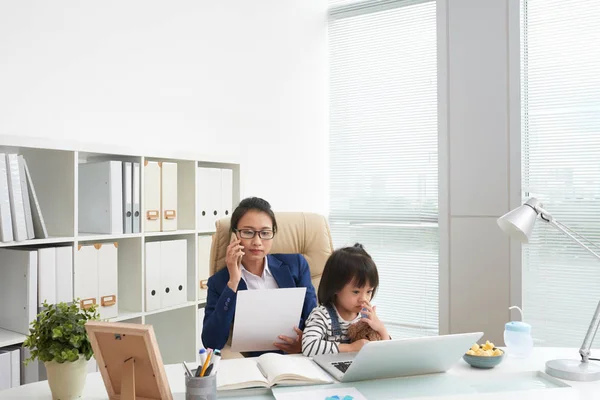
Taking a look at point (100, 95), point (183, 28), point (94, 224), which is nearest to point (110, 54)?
point (100, 95)

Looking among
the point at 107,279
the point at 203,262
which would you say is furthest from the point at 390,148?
the point at 107,279

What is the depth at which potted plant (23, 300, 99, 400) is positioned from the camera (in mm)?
1246

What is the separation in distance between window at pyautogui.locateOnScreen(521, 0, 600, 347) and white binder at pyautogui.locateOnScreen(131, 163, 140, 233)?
7.04ft

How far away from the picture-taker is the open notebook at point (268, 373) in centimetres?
135

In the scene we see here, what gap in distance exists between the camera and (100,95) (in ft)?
8.82

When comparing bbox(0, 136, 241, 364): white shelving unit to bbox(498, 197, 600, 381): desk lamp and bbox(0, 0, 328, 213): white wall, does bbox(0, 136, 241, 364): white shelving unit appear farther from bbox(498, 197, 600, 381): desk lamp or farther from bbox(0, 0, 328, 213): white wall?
bbox(498, 197, 600, 381): desk lamp

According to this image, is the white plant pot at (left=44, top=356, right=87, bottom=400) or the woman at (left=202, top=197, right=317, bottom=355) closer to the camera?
the white plant pot at (left=44, top=356, right=87, bottom=400)

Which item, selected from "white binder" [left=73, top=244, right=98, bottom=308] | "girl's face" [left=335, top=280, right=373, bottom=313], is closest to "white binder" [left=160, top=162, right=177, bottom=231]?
"white binder" [left=73, top=244, right=98, bottom=308]

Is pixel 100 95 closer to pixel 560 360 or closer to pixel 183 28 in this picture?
pixel 183 28

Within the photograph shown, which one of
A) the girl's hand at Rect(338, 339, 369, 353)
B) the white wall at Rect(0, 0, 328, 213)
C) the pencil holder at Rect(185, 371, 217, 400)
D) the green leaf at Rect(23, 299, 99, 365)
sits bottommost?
the girl's hand at Rect(338, 339, 369, 353)

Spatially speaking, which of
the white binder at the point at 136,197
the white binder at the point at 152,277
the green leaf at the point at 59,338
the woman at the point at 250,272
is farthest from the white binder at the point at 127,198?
the green leaf at the point at 59,338

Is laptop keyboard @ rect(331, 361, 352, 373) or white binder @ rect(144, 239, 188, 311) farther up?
→ white binder @ rect(144, 239, 188, 311)

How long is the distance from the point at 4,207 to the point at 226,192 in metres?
1.17

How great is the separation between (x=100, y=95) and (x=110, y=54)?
0.21 metres
